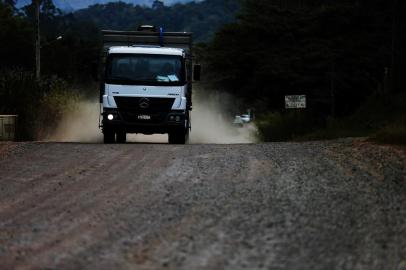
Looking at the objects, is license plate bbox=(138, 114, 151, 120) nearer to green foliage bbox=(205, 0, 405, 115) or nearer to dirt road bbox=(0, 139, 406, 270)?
dirt road bbox=(0, 139, 406, 270)

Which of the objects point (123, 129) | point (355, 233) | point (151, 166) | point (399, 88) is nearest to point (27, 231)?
point (355, 233)

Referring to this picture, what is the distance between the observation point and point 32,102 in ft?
95.8

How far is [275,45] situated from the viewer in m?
47.6

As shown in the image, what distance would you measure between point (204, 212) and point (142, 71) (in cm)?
1289

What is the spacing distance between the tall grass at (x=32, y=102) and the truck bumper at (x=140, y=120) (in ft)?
19.1

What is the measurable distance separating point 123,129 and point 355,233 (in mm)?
14572

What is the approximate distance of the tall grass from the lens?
91.7 ft

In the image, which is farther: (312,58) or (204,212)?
(312,58)

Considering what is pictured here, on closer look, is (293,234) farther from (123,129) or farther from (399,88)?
(399,88)

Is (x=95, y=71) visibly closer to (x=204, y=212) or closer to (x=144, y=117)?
(x=144, y=117)

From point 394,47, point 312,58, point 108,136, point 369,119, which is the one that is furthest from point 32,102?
point 312,58

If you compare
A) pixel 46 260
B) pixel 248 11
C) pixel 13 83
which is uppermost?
pixel 248 11

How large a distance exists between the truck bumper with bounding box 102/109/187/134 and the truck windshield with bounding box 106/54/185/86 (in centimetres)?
84

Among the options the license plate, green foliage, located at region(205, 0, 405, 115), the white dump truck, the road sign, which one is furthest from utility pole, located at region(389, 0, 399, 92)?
the license plate
